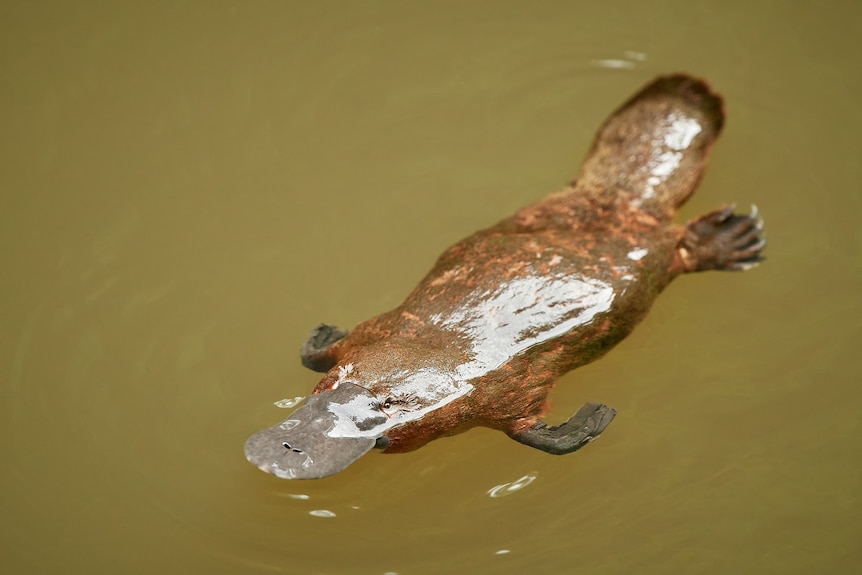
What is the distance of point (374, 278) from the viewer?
420 centimetres

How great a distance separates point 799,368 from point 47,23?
4262 millimetres

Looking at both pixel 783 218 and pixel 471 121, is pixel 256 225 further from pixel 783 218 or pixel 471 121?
pixel 783 218

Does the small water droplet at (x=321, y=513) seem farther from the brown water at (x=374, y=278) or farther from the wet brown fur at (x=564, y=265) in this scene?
the wet brown fur at (x=564, y=265)

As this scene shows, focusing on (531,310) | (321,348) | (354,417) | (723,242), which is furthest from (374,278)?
(723,242)

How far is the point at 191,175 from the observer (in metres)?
4.58

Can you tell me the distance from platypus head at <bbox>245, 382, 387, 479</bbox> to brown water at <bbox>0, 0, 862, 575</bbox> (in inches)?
27.2

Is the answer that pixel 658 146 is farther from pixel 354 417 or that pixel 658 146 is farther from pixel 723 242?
pixel 354 417

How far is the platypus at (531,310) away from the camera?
10.0 ft

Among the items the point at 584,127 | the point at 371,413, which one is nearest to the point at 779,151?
the point at 584,127

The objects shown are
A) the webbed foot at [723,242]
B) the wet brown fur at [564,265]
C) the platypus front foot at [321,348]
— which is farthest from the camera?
the webbed foot at [723,242]

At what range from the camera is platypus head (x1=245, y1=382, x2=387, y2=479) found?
9.66 ft

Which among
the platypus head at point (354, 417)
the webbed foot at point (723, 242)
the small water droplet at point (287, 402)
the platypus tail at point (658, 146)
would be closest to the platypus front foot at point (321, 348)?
the small water droplet at point (287, 402)

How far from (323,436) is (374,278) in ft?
4.27

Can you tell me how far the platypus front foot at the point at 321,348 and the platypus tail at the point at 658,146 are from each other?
128 centimetres
